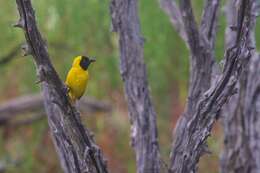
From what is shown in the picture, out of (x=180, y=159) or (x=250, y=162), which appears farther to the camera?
(x=250, y=162)

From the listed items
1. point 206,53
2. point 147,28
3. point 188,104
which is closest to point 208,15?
point 206,53

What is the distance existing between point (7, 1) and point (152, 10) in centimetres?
135

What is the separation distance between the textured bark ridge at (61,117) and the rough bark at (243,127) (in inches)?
38.9

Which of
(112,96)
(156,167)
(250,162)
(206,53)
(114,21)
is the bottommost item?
(112,96)

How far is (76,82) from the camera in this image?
84.3 inches

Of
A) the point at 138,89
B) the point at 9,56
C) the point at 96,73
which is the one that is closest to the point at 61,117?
the point at 138,89

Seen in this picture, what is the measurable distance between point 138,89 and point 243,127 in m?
0.77

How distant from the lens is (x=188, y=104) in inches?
104

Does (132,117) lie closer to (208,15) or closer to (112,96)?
(208,15)

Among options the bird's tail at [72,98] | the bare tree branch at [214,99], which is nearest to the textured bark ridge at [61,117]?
the bird's tail at [72,98]

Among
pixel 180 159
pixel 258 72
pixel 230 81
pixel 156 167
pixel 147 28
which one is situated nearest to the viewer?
pixel 230 81

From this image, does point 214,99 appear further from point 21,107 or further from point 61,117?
point 21,107

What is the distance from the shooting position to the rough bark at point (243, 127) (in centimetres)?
303

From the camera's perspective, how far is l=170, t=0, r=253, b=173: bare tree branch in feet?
6.52
